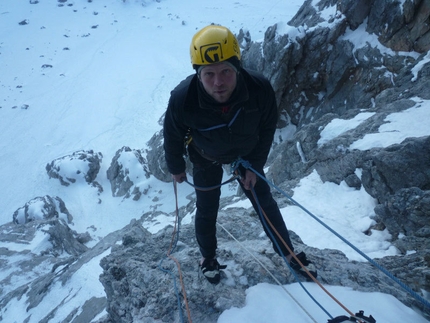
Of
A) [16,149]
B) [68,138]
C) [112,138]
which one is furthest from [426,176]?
[16,149]

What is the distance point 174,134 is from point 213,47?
3.02 feet

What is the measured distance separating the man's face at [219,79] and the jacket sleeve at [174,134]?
322mm

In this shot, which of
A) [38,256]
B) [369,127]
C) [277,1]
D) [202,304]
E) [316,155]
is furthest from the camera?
[277,1]

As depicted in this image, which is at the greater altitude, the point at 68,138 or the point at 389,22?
the point at 389,22

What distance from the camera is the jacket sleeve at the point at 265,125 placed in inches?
97.2

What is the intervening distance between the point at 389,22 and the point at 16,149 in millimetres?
43280

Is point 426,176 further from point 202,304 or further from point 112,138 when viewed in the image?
point 112,138

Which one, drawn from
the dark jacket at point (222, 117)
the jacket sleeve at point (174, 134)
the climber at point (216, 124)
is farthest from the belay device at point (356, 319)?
the jacket sleeve at point (174, 134)

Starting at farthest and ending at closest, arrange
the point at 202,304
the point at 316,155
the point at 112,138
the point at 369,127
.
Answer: the point at 112,138, the point at 316,155, the point at 369,127, the point at 202,304

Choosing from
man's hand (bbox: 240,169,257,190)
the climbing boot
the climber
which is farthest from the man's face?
the climbing boot

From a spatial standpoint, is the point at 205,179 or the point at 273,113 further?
the point at 205,179

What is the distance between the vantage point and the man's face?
213 centimetres

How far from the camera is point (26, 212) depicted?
78.0 ft

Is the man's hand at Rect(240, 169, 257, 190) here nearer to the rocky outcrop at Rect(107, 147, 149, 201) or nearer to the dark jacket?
the dark jacket
